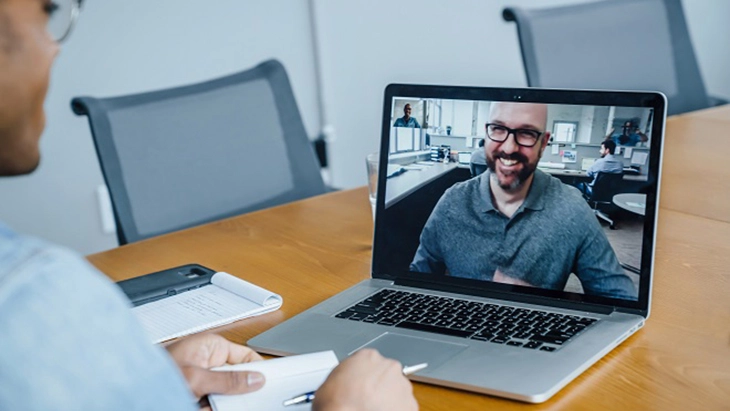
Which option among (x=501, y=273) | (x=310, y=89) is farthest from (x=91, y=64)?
(x=501, y=273)

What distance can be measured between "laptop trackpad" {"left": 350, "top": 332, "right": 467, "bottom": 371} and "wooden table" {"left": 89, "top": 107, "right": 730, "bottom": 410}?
0.04 meters

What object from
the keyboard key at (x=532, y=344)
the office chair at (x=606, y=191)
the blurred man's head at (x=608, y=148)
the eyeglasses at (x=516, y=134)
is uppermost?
the eyeglasses at (x=516, y=134)

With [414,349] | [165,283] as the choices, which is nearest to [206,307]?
[165,283]

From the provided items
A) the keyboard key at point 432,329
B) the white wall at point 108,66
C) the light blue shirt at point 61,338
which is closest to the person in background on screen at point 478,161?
the keyboard key at point 432,329

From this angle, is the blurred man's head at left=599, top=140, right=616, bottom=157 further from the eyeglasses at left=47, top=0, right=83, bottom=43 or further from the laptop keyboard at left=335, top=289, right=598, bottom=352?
the eyeglasses at left=47, top=0, right=83, bottom=43

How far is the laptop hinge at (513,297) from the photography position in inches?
42.8

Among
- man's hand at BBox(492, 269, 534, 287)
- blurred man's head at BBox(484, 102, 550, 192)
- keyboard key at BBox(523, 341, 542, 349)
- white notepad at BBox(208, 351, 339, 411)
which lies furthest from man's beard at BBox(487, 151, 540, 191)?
white notepad at BBox(208, 351, 339, 411)

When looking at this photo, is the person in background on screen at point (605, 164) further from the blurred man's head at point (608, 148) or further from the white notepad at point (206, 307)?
the white notepad at point (206, 307)

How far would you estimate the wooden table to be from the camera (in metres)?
0.92

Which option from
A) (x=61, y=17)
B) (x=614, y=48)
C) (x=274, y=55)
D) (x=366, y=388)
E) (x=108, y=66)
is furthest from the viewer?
(x=274, y=55)

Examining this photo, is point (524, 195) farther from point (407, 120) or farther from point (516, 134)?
point (407, 120)

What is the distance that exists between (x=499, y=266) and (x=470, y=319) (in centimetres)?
9

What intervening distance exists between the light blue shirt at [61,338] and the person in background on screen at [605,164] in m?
0.68

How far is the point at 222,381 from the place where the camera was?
90 centimetres
